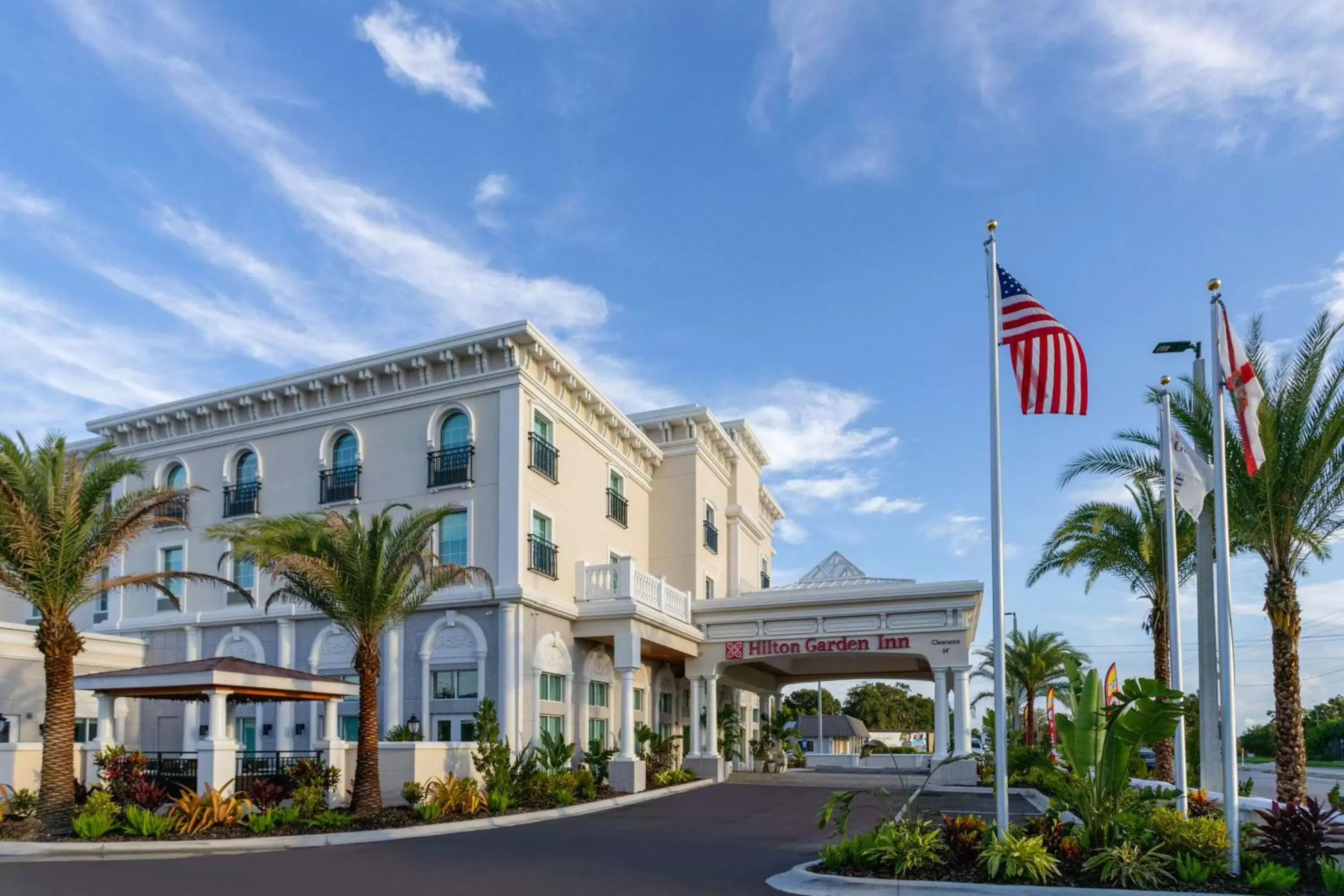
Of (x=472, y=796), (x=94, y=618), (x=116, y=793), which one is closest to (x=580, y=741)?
(x=472, y=796)

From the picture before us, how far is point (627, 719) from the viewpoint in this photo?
27938 mm

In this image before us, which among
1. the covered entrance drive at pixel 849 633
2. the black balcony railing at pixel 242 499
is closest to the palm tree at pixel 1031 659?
the covered entrance drive at pixel 849 633

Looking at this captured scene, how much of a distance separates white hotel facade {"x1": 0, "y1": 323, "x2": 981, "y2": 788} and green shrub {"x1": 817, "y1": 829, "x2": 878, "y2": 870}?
514 inches

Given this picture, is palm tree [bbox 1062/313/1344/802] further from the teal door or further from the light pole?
the teal door

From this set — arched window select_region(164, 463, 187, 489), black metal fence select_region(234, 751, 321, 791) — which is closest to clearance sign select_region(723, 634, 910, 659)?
black metal fence select_region(234, 751, 321, 791)

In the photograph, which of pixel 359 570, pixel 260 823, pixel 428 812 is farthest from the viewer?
pixel 359 570

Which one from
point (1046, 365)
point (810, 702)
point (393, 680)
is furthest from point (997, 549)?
point (810, 702)

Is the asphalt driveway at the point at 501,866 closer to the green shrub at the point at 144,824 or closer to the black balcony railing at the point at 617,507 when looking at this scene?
the green shrub at the point at 144,824

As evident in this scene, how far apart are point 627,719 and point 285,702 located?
27.6ft

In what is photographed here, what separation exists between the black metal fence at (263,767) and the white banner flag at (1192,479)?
53.0 ft

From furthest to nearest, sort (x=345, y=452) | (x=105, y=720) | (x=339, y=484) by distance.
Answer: (x=345, y=452)
(x=339, y=484)
(x=105, y=720)

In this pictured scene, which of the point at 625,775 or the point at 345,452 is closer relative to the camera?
the point at 625,775

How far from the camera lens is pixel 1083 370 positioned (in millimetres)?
13922

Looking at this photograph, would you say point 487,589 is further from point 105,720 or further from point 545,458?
point 105,720
